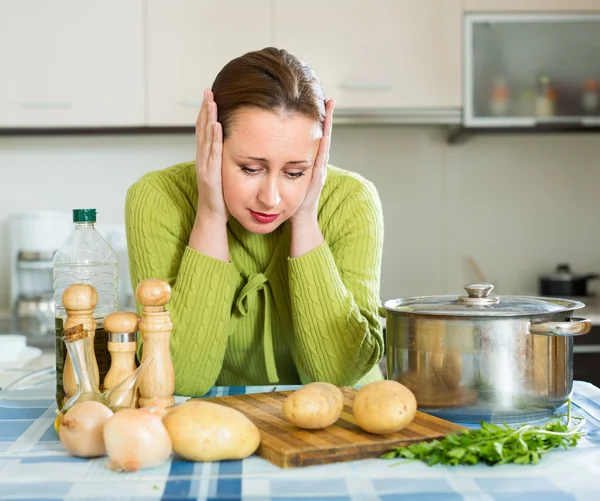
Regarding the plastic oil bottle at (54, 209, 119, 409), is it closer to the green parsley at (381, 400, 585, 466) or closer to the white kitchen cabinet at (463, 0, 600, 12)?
the green parsley at (381, 400, 585, 466)

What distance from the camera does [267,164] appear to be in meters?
1.27

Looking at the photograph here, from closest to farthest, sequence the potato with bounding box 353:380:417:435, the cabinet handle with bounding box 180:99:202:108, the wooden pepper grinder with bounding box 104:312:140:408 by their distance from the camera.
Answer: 1. the potato with bounding box 353:380:417:435
2. the wooden pepper grinder with bounding box 104:312:140:408
3. the cabinet handle with bounding box 180:99:202:108

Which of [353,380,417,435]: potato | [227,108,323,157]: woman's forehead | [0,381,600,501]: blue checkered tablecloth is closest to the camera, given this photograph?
[0,381,600,501]: blue checkered tablecloth

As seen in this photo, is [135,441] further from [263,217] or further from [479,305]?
[263,217]

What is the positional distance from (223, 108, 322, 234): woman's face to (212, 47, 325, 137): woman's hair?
2cm

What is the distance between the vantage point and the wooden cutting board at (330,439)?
0.84 m

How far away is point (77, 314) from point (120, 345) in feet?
0.21

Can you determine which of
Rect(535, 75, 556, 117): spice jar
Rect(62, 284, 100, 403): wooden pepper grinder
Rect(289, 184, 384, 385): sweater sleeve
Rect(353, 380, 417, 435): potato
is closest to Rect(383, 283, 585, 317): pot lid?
Rect(353, 380, 417, 435): potato

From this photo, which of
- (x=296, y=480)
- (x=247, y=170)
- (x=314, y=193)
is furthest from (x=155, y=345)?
(x=314, y=193)

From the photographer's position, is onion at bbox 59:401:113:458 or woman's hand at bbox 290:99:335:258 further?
woman's hand at bbox 290:99:335:258

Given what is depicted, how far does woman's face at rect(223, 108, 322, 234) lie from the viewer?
1.26 metres

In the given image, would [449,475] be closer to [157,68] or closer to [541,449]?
[541,449]

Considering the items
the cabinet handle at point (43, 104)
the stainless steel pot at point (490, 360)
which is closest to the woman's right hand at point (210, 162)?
the stainless steel pot at point (490, 360)

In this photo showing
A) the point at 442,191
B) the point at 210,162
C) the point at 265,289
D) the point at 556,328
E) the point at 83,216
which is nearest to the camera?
the point at 556,328
